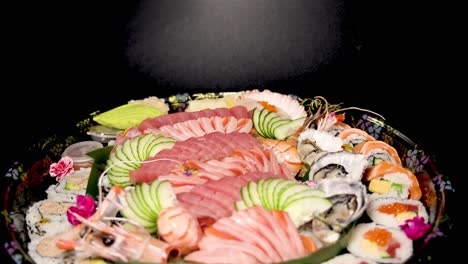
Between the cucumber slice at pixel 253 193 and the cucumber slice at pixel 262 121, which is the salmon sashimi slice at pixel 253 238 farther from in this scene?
the cucumber slice at pixel 262 121

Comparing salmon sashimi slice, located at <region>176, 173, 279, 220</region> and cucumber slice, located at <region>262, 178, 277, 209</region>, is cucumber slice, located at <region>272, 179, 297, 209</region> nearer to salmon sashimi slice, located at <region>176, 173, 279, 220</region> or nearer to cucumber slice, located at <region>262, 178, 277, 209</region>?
cucumber slice, located at <region>262, 178, 277, 209</region>

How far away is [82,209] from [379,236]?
1898 mm

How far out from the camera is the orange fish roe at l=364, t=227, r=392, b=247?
11.4 ft

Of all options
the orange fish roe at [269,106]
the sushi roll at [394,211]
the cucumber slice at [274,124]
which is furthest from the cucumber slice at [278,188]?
the orange fish roe at [269,106]

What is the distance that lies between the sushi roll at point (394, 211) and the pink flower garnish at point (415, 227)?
9 centimetres

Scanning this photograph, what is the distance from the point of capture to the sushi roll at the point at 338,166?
3852 mm

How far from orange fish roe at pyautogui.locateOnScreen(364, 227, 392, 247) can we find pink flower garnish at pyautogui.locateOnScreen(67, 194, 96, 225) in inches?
69.5

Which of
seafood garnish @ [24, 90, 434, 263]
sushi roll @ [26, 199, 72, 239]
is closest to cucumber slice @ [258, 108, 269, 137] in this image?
seafood garnish @ [24, 90, 434, 263]

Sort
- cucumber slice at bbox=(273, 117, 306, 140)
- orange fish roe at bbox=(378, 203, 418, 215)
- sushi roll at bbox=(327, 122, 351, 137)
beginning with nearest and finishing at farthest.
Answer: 1. orange fish roe at bbox=(378, 203, 418, 215)
2. cucumber slice at bbox=(273, 117, 306, 140)
3. sushi roll at bbox=(327, 122, 351, 137)

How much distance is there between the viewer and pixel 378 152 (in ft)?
13.9

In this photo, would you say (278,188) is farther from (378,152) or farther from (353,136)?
(353,136)

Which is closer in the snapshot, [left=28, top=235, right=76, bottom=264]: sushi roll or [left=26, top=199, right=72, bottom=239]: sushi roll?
[left=28, top=235, right=76, bottom=264]: sushi roll

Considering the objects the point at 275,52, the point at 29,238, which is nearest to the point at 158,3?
the point at 275,52

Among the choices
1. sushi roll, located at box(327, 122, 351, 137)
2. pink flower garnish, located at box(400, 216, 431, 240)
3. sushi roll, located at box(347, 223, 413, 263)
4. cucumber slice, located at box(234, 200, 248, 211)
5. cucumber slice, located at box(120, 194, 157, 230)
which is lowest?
sushi roll, located at box(347, 223, 413, 263)
